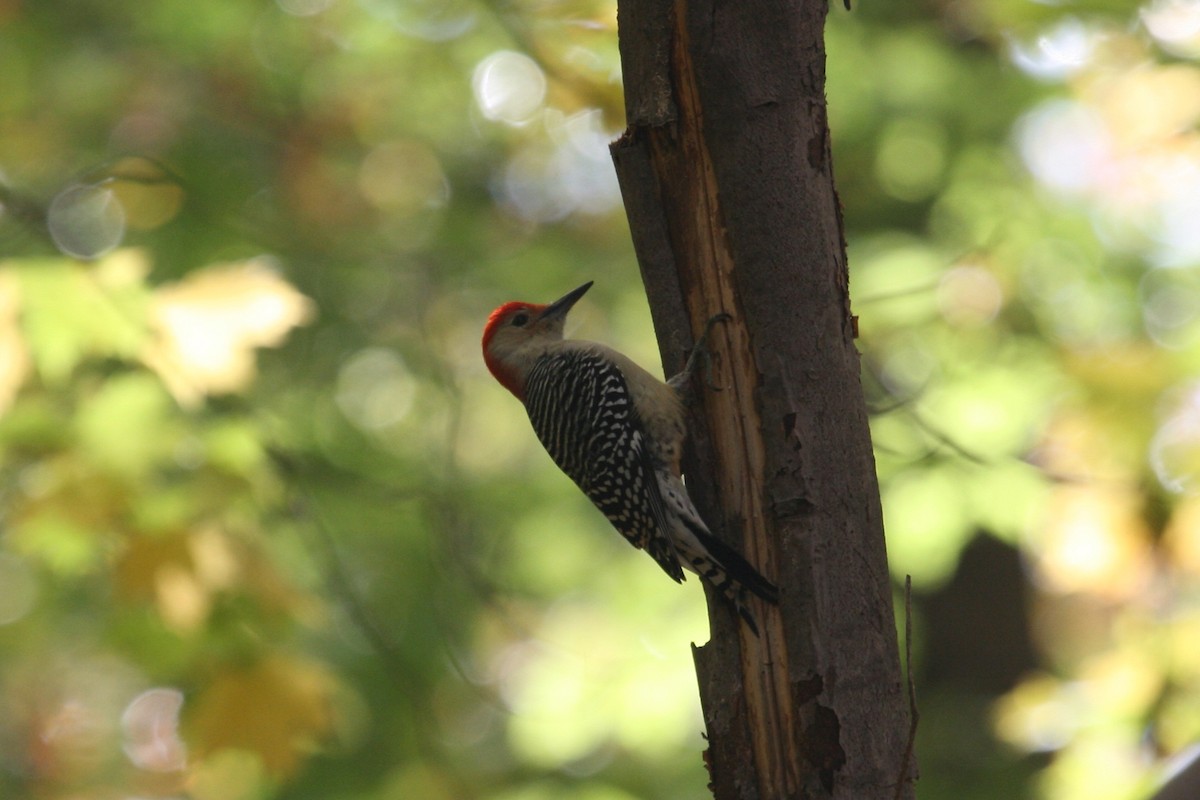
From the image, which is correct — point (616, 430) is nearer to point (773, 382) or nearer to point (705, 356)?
point (705, 356)

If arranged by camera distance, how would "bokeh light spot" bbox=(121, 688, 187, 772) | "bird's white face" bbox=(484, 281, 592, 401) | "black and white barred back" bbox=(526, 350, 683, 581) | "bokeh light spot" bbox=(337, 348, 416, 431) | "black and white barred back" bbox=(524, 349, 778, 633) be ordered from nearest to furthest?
"black and white barred back" bbox=(524, 349, 778, 633), "black and white barred back" bbox=(526, 350, 683, 581), "bird's white face" bbox=(484, 281, 592, 401), "bokeh light spot" bbox=(337, 348, 416, 431), "bokeh light spot" bbox=(121, 688, 187, 772)

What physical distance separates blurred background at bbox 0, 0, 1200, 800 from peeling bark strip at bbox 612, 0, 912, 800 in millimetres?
1919

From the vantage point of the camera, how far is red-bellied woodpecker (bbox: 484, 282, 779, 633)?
8.45 feet

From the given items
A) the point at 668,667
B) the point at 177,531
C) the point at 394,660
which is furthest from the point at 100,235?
the point at 668,667

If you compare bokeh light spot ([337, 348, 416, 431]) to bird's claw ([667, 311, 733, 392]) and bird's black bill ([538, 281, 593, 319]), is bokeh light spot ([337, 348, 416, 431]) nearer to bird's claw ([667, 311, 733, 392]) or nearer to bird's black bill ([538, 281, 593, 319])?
bird's black bill ([538, 281, 593, 319])

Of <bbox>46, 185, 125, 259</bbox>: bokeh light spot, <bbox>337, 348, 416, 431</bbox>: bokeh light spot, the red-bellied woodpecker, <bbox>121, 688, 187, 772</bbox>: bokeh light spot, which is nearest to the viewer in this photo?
the red-bellied woodpecker

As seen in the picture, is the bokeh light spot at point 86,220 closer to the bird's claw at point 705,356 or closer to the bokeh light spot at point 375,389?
the bokeh light spot at point 375,389

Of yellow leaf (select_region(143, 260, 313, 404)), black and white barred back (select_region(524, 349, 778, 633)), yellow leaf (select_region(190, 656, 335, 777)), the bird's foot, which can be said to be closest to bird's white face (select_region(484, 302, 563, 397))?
black and white barred back (select_region(524, 349, 778, 633))

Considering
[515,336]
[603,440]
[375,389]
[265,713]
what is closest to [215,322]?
[515,336]

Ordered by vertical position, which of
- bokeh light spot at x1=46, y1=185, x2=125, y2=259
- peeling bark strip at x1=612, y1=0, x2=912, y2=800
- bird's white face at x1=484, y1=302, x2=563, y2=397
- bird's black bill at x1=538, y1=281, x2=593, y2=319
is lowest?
peeling bark strip at x1=612, y1=0, x2=912, y2=800

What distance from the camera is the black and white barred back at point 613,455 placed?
111 inches

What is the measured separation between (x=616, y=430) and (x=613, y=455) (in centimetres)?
8

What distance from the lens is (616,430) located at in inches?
133

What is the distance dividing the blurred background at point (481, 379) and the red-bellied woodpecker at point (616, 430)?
903 millimetres
